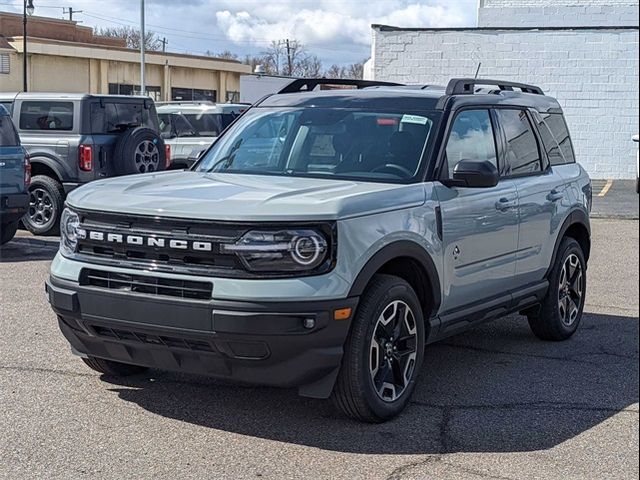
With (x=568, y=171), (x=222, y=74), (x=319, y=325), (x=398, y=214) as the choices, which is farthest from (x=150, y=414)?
(x=222, y=74)

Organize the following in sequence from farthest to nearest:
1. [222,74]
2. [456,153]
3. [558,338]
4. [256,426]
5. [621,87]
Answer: [222,74], [621,87], [558,338], [456,153], [256,426]

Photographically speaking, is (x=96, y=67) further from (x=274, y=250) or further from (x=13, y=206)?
(x=274, y=250)

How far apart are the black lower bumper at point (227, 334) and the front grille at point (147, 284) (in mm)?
52

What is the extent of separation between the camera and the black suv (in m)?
13.1

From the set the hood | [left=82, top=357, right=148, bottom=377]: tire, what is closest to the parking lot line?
the hood

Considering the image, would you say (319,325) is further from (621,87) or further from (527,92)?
(621,87)

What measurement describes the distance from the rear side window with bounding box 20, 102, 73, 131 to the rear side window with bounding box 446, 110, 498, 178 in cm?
814

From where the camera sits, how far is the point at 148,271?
489 cm

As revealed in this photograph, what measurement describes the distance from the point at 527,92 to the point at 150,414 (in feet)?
14.9

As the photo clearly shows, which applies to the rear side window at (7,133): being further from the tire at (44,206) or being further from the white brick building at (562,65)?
the white brick building at (562,65)

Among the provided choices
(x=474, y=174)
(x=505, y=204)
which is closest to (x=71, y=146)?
(x=505, y=204)

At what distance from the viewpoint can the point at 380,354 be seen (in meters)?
5.24

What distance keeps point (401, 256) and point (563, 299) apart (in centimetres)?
262

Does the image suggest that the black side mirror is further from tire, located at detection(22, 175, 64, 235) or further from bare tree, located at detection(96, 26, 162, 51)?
bare tree, located at detection(96, 26, 162, 51)
